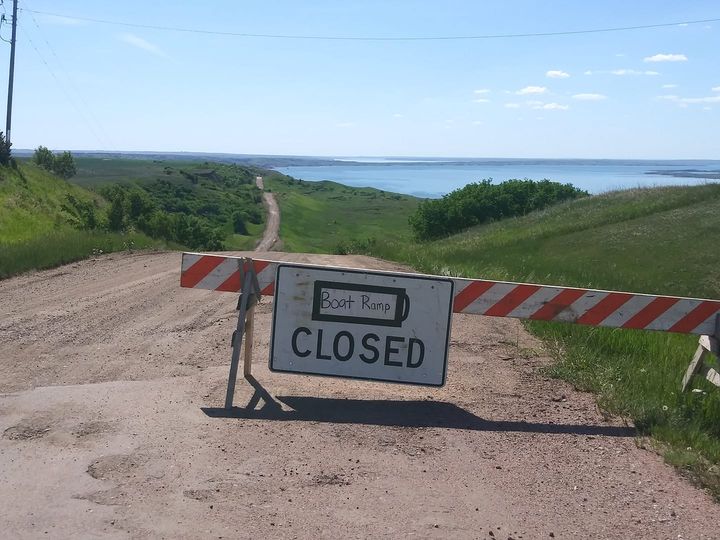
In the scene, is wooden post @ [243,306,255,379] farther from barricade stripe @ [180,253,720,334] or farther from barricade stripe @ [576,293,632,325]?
barricade stripe @ [576,293,632,325]

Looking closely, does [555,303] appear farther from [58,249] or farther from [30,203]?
[30,203]

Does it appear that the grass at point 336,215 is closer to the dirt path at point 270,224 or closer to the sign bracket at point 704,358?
the dirt path at point 270,224

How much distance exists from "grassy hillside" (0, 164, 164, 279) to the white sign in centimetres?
882

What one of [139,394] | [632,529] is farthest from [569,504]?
[139,394]

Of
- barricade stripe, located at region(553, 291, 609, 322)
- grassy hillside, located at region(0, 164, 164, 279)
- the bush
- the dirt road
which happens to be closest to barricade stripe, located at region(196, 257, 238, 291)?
the dirt road

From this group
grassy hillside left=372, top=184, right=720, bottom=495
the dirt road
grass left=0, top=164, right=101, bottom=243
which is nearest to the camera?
the dirt road

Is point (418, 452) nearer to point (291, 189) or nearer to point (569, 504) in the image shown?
point (569, 504)

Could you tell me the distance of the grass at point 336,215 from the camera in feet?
337

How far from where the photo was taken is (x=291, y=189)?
186 meters

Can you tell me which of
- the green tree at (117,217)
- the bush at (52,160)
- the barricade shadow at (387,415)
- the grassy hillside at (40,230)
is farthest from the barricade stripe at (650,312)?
the bush at (52,160)

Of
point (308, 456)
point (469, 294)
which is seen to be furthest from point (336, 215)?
point (308, 456)

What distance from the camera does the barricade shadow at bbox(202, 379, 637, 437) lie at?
5812 mm

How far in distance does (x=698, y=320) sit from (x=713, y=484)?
80.8 inches

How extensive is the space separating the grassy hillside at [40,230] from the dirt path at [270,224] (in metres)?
31.2
